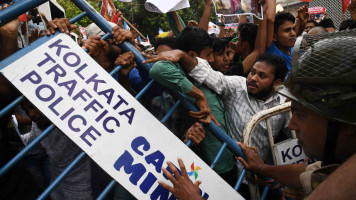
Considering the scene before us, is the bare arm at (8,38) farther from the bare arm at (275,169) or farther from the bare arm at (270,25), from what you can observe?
the bare arm at (270,25)

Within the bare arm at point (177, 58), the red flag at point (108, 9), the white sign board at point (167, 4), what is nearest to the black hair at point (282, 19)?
the white sign board at point (167, 4)

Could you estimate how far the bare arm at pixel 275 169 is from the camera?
1.52 metres

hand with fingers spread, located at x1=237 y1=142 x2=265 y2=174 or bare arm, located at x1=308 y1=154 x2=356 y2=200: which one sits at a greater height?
bare arm, located at x1=308 y1=154 x2=356 y2=200

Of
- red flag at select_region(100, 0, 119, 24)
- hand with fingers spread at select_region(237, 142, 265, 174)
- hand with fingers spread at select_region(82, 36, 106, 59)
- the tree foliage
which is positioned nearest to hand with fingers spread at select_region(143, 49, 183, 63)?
hand with fingers spread at select_region(82, 36, 106, 59)

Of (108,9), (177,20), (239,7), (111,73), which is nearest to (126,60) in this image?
(111,73)

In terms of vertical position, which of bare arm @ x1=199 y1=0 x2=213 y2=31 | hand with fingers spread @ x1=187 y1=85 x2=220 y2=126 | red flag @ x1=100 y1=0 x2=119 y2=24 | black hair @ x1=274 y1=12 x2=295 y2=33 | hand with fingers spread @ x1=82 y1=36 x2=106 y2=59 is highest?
red flag @ x1=100 y1=0 x2=119 y2=24

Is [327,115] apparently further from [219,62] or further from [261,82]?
[219,62]

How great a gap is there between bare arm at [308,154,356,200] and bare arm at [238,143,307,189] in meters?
0.74

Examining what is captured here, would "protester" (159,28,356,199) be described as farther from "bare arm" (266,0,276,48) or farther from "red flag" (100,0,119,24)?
"red flag" (100,0,119,24)

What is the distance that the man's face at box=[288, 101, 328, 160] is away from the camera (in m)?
1.02

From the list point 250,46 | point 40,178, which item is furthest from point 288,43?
point 40,178

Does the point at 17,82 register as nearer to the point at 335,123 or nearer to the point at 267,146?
the point at 335,123

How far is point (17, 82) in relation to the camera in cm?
106

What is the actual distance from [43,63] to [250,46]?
2.60 metres
